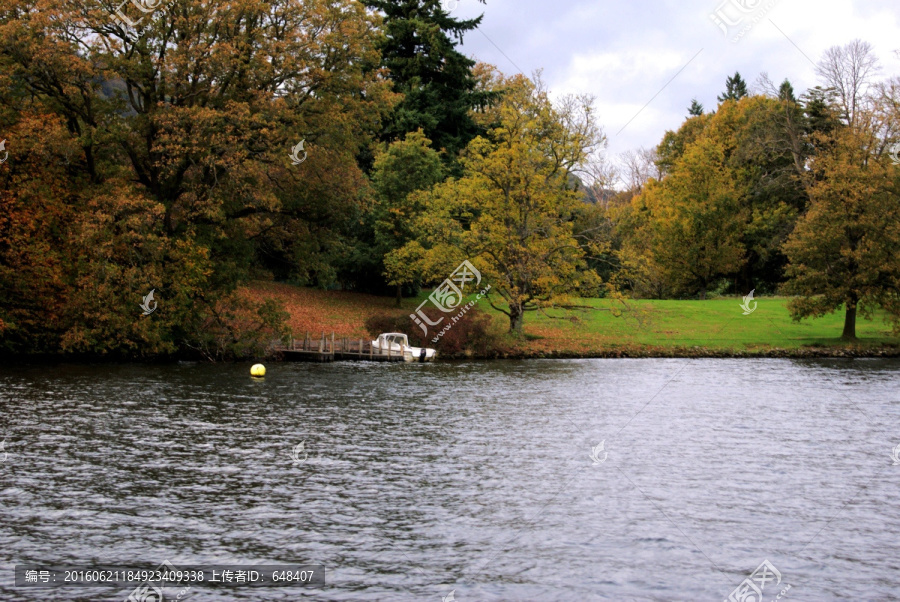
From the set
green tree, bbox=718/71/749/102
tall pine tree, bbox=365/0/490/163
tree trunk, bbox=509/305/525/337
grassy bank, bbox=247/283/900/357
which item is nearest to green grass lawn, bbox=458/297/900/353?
grassy bank, bbox=247/283/900/357

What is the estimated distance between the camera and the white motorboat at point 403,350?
143ft

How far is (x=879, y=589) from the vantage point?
38.6 feet

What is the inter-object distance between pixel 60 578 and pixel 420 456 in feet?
31.7

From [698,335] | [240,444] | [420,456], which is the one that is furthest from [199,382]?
[698,335]

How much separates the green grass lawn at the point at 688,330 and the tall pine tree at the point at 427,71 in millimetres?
15277

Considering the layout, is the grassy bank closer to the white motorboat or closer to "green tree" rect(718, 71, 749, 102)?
the white motorboat

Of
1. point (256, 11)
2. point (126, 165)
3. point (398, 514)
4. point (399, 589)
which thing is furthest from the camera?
point (126, 165)

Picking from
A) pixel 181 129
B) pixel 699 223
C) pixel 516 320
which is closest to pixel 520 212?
pixel 516 320

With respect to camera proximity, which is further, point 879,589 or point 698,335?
point 698,335

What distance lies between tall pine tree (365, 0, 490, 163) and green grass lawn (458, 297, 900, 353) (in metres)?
15.3

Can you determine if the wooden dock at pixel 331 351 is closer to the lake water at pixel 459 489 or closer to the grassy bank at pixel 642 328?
the grassy bank at pixel 642 328

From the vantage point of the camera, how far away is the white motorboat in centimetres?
4366

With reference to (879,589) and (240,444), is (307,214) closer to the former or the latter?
(240,444)

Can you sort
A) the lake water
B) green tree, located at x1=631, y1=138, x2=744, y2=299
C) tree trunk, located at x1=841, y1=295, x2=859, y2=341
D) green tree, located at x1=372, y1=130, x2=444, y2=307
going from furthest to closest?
green tree, located at x1=631, y1=138, x2=744, y2=299
green tree, located at x1=372, y1=130, x2=444, y2=307
tree trunk, located at x1=841, y1=295, x2=859, y2=341
the lake water
